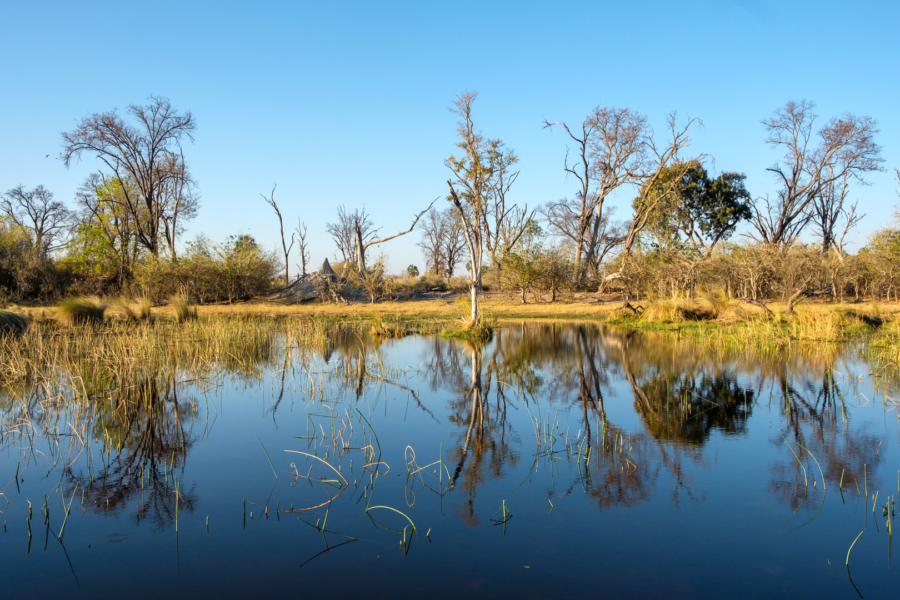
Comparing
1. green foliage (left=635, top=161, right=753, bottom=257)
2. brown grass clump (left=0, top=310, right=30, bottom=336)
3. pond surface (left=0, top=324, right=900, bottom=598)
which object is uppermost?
green foliage (left=635, top=161, right=753, bottom=257)

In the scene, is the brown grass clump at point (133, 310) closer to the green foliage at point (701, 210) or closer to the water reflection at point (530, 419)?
the water reflection at point (530, 419)

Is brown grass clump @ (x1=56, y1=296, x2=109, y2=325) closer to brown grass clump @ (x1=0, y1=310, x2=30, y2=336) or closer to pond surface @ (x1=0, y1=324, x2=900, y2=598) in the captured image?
brown grass clump @ (x1=0, y1=310, x2=30, y2=336)

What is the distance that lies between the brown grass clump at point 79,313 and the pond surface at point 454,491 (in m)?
8.86

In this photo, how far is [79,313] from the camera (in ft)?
53.7

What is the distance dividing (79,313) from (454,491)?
1535 cm

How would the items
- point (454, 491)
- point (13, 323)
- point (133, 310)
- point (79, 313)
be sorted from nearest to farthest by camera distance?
point (454, 491)
point (13, 323)
point (79, 313)
point (133, 310)

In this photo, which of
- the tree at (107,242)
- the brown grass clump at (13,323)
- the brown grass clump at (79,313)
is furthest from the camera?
the tree at (107,242)

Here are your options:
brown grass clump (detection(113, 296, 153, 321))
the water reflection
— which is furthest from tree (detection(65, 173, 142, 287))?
the water reflection

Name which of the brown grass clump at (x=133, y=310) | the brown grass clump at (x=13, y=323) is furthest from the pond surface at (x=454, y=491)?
the brown grass clump at (x=133, y=310)

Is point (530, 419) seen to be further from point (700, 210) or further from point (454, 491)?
point (700, 210)

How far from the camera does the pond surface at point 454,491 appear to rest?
11.8 ft

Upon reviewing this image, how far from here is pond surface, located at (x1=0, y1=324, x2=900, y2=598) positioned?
3.61 m

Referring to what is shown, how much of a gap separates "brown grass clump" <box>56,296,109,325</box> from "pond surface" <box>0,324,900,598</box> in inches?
349

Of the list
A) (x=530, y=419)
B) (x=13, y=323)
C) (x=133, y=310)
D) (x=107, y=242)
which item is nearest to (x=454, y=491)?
(x=530, y=419)
